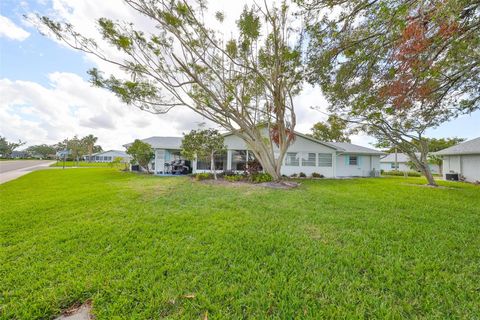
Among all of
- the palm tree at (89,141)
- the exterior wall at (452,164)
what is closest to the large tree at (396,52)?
the exterior wall at (452,164)

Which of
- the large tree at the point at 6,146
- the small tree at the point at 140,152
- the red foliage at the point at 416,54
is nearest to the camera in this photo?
the red foliage at the point at 416,54

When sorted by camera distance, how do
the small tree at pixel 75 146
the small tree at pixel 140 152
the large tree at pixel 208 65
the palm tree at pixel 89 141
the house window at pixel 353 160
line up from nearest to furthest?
the large tree at pixel 208 65, the small tree at pixel 140 152, the house window at pixel 353 160, the small tree at pixel 75 146, the palm tree at pixel 89 141

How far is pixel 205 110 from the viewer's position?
11352mm

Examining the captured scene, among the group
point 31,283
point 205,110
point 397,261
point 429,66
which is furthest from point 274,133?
point 31,283

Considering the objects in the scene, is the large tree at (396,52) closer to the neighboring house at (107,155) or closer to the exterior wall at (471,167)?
the exterior wall at (471,167)

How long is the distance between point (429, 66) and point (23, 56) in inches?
521

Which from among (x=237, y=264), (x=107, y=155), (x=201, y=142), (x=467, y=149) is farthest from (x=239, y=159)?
(x=107, y=155)

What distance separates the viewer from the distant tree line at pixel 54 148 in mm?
45922

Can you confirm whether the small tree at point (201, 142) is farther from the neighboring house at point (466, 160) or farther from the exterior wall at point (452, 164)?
the exterior wall at point (452, 164)

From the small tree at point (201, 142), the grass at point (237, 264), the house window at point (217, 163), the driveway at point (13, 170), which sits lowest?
the grass at point (237, 264)

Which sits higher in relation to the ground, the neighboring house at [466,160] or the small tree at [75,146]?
the small tree at [75,146]

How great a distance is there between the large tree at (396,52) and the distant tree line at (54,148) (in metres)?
48.6

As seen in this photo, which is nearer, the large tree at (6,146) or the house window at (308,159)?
the house window at (308,159)

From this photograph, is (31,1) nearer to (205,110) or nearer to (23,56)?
(23,56)
